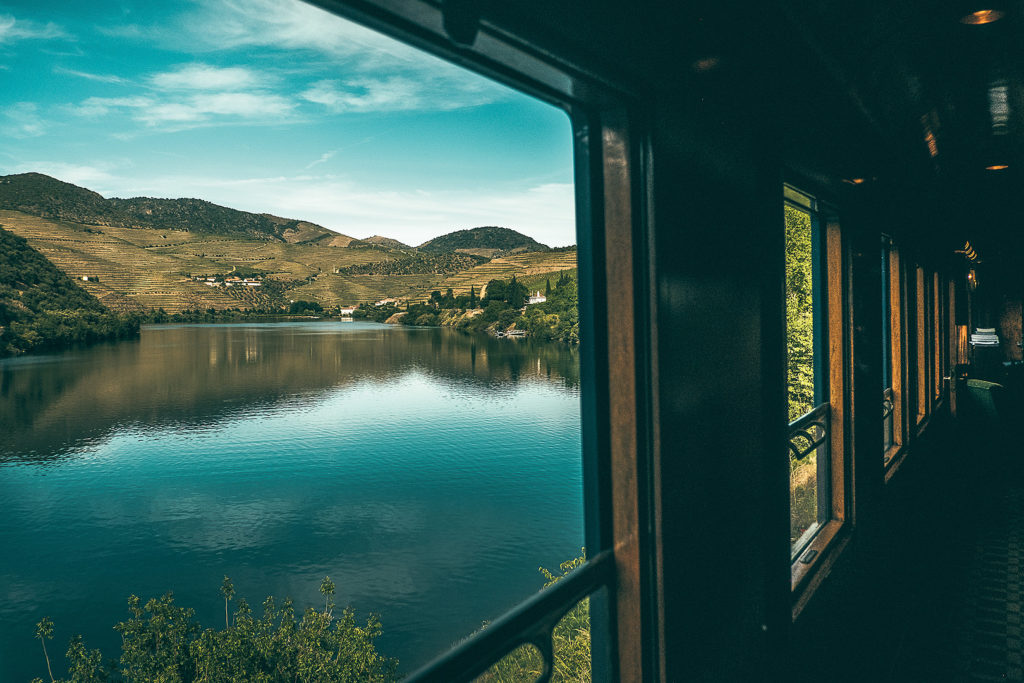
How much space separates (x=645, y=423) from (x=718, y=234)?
0.54 metres

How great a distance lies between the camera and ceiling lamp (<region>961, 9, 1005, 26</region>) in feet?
4.75

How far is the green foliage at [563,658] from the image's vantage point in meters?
12.3

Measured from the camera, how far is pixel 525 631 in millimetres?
978

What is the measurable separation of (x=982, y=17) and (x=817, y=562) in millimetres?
1980

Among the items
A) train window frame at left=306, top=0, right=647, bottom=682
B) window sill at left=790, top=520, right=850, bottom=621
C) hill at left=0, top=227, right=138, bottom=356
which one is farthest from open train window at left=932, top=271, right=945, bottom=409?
hill at left=0, top=227, right=138, bottom=356

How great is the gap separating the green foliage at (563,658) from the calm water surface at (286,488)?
140 inches

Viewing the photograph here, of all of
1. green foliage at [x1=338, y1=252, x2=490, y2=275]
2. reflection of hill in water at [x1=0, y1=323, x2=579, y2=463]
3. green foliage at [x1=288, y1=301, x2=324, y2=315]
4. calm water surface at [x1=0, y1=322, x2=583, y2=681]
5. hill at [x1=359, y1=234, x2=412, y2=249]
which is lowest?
calm water surface at [x1=0, y1=322, x2=583, y2=681]

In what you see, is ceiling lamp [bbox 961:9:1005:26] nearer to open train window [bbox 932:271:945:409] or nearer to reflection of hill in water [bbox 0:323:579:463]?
open train window [bbox 932:271:945:409]

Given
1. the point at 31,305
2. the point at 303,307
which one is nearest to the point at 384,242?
the point at 303,307

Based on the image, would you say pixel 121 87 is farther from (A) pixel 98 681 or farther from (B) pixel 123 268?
(A) pixel 98 681

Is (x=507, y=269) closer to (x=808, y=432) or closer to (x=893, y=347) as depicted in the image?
(x=893, y=347)

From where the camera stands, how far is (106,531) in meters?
28.6

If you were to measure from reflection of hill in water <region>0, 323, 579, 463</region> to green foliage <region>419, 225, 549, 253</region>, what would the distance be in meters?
9.96

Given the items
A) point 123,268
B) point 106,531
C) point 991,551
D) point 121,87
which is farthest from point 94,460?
point 991,551
